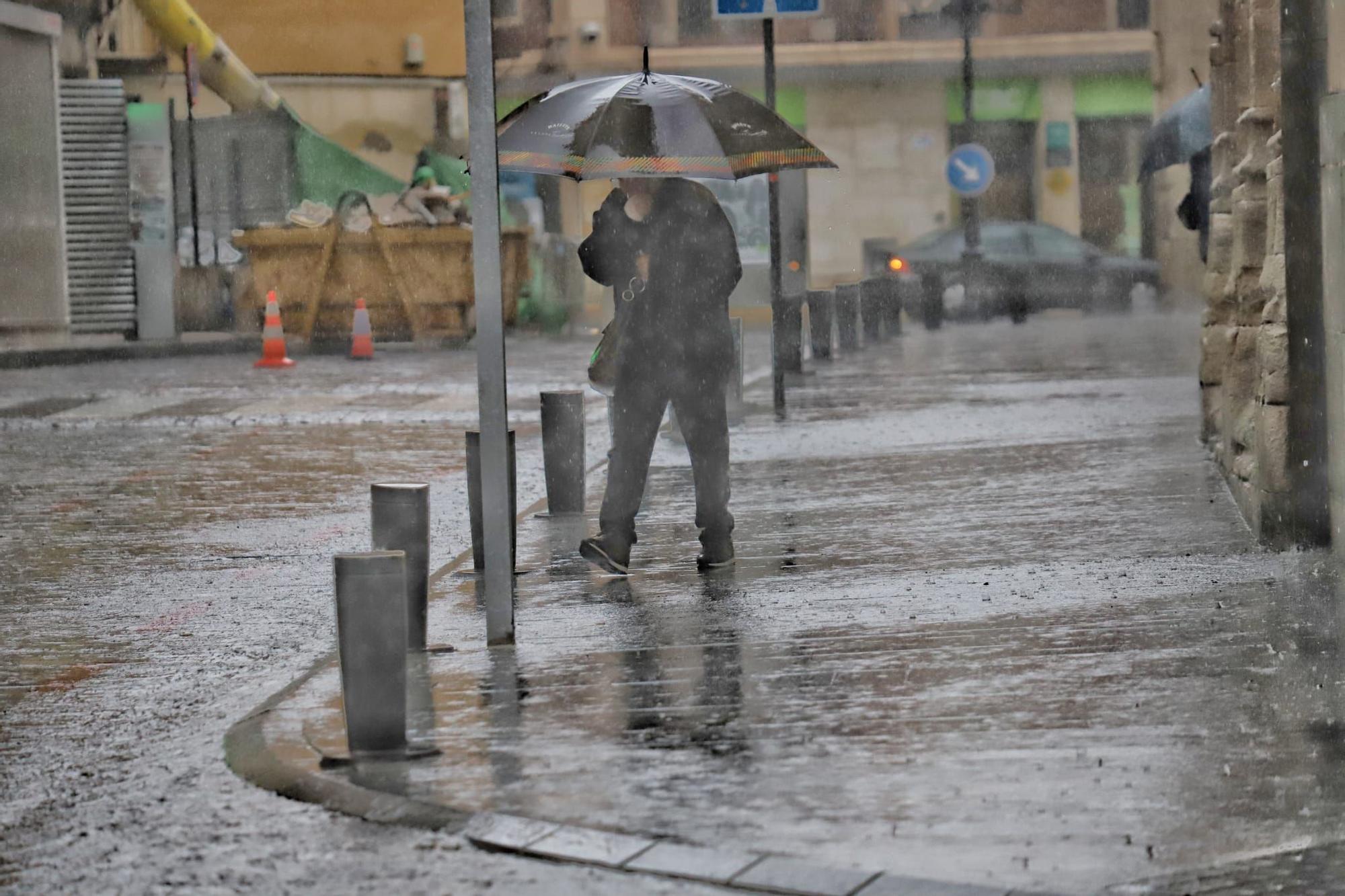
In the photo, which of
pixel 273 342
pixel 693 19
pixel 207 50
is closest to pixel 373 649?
pixel 273 342

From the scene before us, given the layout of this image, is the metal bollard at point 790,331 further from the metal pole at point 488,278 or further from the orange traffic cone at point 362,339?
the metal pole at point 488,278

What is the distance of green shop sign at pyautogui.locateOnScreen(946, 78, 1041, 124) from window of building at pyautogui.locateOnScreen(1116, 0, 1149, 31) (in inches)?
84.8

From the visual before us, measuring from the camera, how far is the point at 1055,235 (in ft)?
118

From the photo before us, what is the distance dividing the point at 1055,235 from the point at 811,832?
105 feet

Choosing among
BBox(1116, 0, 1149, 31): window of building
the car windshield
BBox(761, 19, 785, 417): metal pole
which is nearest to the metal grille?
the car windshield

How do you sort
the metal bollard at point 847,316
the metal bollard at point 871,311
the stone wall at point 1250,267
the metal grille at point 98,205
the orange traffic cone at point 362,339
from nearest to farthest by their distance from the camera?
the stone wall at point 1250,267 → the metal bollard at point 847,316 → the orange traffic cone at point 362,339 → the metal bollard at point 871,311 → the metal grille at point 98,205

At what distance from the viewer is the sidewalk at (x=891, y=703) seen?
15.8 ft

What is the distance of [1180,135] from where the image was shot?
58.2 ft

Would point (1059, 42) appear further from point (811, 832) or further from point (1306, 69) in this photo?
point (811, 832)

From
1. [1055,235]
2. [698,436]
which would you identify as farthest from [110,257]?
[698,436]

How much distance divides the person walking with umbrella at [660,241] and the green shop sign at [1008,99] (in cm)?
3480

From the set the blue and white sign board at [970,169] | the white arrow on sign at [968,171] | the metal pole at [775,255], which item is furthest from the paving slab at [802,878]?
the white arrow on sign at [968,171]

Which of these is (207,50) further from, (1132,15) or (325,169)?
(1132,15)

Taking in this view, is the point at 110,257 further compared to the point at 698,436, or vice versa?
the point at 110,257
